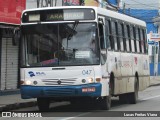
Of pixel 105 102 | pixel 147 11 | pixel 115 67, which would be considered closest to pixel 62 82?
pixel 105 102

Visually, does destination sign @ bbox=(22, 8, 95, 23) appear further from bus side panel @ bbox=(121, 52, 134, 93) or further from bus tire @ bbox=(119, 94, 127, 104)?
bus tire @ bbox=(119, 94, 127, 104)

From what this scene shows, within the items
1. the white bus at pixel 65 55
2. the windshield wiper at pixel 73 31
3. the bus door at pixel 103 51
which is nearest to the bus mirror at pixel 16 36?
the white bus at pixel 65 55

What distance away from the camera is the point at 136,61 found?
69.0ft

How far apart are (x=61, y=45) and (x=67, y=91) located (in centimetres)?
141

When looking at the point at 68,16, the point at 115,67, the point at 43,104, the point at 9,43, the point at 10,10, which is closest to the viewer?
the point at 68,16

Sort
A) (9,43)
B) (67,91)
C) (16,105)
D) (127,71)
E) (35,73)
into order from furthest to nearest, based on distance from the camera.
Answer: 1. (9,43)
2. (127,71)
3. (16,105)
4. (35,73)
5. (67,91)

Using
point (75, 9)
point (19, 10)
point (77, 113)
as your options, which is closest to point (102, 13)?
point (75, 9)

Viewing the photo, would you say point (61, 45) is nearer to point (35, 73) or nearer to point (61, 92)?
point (35, 73)

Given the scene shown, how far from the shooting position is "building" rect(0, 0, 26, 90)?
21062 mm

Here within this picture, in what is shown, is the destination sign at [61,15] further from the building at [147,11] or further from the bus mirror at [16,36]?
the building at [147,11]

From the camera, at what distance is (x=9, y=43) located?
77.9 feet

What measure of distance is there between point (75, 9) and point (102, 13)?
102 cm

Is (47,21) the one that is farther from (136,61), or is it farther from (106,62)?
(136,61)

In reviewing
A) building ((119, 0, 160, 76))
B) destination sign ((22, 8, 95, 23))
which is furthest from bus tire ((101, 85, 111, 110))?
building ((119, 0, 160, 76))
